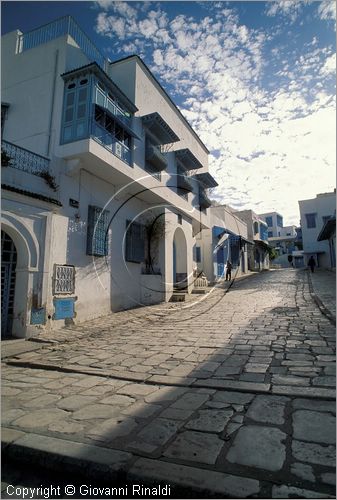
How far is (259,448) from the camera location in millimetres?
2309

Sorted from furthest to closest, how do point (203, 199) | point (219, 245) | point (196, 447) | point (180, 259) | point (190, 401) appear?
1. point (219, 245)
2. point (203, 199)
3. point (180, 259)
4. point (190, 401)
5. point (196, 447)

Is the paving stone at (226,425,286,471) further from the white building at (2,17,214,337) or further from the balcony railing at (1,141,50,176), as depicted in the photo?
the balcony railing at (1,141,50,176)

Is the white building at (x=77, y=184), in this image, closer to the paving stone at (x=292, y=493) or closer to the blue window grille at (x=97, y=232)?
the blue window grille at (x=97, y=232)

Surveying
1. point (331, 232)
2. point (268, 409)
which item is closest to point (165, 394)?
point (268, 409)

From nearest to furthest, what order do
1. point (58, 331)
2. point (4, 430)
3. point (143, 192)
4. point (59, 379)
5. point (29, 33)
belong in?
1. point (4, 430)
2. point (59, 379)
3. point (58, 331)
4. point (29, 33)
5. point (143, 192)

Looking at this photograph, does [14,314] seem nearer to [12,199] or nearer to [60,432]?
[12,199]

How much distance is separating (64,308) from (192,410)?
675 cm

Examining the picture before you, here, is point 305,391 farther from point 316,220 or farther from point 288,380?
point 316,220

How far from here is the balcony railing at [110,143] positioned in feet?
31.3

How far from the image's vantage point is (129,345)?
6.45 metres

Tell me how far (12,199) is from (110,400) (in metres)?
5.91

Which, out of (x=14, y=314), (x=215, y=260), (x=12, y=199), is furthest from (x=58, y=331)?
(x=215, y=260)

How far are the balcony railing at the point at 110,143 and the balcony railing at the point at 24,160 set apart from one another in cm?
181

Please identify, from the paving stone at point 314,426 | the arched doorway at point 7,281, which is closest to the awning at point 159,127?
Result: the arched doorway at point 7,281
